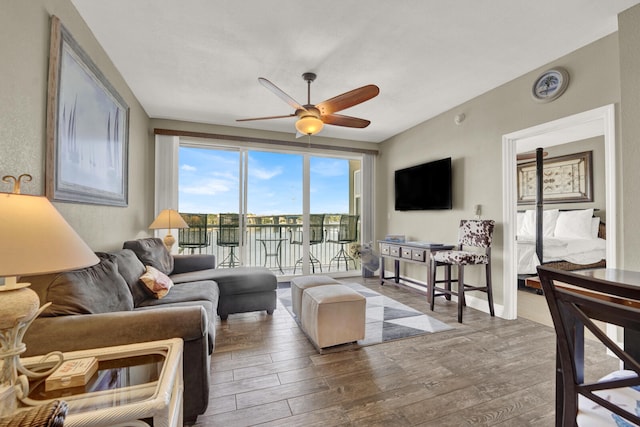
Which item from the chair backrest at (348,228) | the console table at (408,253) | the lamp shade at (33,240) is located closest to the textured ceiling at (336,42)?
the lamp shade at (33,240)

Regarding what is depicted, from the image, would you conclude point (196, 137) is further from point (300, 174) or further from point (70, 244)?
point (70, 244)

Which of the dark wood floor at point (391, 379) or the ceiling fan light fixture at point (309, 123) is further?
the ceiling fan light fixture at point (309, 123)

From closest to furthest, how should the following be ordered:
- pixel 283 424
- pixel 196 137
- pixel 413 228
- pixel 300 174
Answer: pixel 283 424 → pixel 196 137 → pixel 413 228 → pixel 300 174

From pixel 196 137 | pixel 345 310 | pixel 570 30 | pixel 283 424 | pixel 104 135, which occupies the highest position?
pixel 570 30

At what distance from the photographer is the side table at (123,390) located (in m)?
0.83

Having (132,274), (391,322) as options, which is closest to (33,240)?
(132,274)

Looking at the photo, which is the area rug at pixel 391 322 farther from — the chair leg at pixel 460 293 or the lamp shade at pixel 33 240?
the lamp shade at pixel 33 240

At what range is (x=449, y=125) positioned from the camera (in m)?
3.81

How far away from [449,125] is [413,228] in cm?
167

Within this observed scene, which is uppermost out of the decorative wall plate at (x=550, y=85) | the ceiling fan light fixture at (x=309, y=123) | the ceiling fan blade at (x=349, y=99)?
the decorative wall plate at (x=550, y=85)

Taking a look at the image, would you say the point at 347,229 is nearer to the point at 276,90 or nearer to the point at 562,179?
the point at 276,90

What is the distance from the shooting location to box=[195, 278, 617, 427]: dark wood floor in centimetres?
155

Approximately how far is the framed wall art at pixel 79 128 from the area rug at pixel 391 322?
2.27 meters

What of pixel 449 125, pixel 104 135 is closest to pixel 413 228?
pixel 449 125
